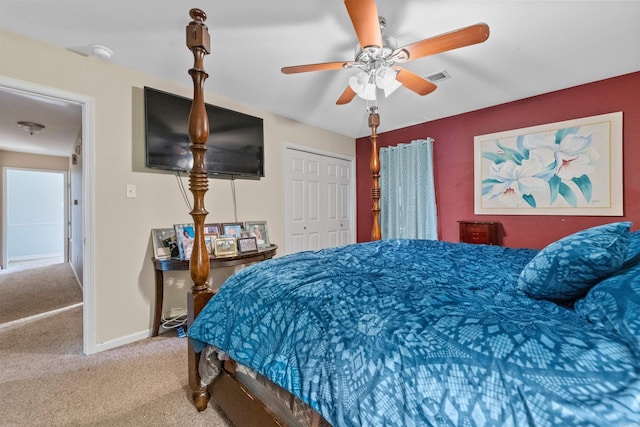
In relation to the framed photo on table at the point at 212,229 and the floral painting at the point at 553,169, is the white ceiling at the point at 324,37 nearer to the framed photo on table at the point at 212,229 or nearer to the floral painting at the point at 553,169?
the floral painting at the point at 553,169

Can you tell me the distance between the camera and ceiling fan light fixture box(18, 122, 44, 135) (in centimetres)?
357

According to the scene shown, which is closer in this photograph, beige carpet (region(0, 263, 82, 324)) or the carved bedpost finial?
the carved bedpost finial

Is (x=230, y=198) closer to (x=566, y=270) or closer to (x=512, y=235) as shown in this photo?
(x=566, y=270)

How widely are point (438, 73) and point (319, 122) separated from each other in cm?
175

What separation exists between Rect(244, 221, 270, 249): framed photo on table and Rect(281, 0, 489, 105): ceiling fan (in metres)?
1.79

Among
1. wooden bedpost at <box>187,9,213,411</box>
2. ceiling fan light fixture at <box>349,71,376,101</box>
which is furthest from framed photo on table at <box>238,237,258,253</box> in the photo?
ceiling fan light fixture at <box>349,71,376,101</box>

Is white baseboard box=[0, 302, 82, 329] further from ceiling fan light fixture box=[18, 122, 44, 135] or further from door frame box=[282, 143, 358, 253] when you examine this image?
door frame box=[282, 143, 358, 253]

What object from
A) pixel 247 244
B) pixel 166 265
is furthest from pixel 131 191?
pixel 247 244

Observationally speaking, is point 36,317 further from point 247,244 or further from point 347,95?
point 347,95

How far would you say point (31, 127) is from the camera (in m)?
3.66

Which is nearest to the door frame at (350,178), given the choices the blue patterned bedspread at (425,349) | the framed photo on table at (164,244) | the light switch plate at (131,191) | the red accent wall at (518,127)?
the red accent wall at (518,127)

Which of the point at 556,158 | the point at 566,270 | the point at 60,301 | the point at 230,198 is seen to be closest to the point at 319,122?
the point at 230,198

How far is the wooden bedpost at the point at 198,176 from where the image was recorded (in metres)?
1.43

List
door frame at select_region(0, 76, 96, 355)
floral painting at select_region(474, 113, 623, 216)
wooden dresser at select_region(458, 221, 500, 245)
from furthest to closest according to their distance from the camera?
wooden dresser at select_region(458, 221, 500, 245), floral painting at select_region(474, 113, 623, 216), door frame at select_region(0, 76, 96, 355)
